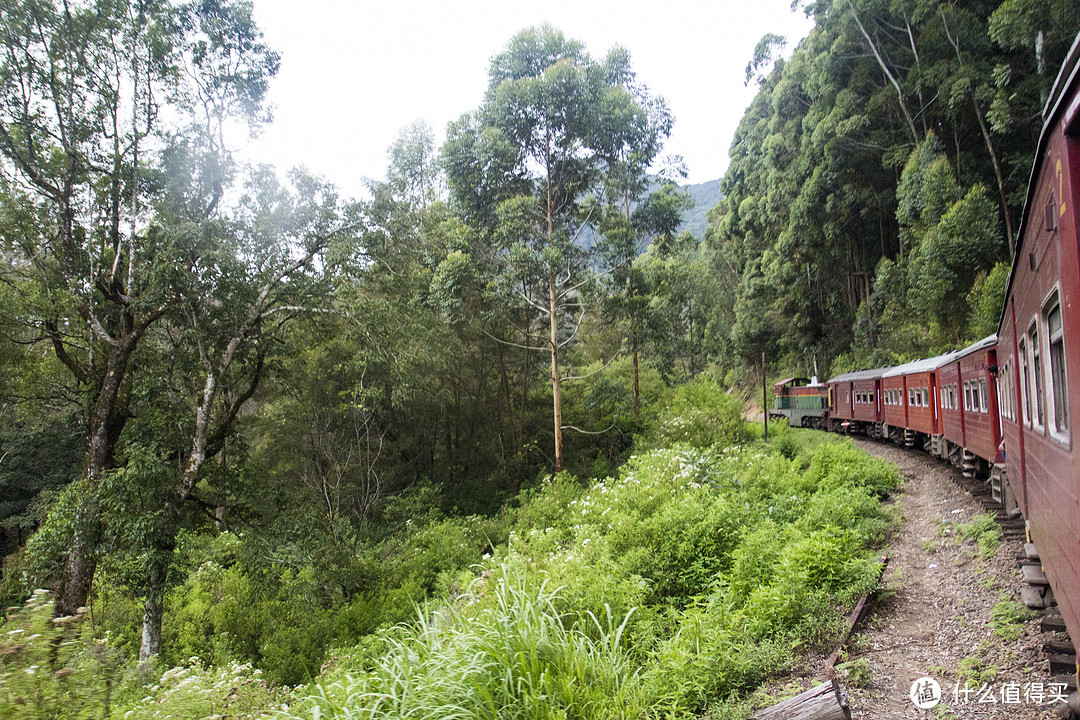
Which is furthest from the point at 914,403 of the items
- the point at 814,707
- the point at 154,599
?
the point at 154,599

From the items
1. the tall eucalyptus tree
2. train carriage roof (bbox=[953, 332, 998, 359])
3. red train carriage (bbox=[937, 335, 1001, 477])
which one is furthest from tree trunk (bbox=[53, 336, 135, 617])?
train carriage roof (bbox=[953, 332, 998, 359])

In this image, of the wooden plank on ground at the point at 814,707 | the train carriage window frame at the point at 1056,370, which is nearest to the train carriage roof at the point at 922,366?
the train carriage window frame at the point at 1056,370

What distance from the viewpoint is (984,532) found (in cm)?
632

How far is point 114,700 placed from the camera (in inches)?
193

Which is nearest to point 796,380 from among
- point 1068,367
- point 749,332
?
point 749,332

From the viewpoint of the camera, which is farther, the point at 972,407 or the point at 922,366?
the point at 922,366

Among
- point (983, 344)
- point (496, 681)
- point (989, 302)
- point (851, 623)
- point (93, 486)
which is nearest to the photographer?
point (496, 681)

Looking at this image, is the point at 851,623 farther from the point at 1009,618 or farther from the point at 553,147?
the point at 553,147

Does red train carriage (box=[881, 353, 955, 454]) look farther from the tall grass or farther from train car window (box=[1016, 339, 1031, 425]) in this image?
the tall grass

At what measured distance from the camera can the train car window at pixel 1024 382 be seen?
408 centimetres

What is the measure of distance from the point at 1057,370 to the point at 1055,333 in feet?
0.70

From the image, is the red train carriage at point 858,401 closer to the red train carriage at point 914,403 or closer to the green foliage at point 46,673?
the red train carriage at point 914,403

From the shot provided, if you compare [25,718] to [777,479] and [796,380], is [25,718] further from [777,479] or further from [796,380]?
[796,380]

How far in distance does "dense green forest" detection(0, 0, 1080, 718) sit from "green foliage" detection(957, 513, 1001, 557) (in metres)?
0.92
